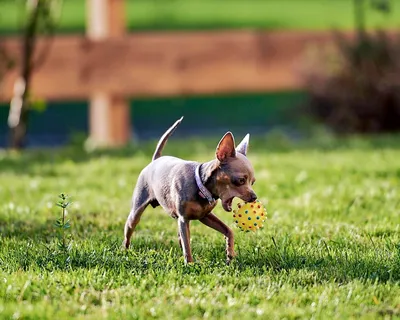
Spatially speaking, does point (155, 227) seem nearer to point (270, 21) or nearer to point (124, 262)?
point (124, 262)

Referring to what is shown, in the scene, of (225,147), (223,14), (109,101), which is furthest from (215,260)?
(223,14)

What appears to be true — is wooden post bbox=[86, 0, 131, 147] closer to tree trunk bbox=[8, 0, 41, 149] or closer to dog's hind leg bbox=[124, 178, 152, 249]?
tree trunk bbox=[8, 0, 41, 149]

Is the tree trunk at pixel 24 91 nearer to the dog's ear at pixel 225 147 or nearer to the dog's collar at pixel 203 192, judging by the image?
the dog's collar at pixel 203 192

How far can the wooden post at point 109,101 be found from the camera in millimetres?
11273

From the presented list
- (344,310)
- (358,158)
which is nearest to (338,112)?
(358,158)

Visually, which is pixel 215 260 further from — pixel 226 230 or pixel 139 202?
pixel 139 202

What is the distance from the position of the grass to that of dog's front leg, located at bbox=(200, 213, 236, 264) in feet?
0.24

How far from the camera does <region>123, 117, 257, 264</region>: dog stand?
436cm

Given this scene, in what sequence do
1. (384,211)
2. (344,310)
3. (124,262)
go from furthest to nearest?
(384,211), (124,262), (344,310)

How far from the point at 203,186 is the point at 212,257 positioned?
51 cm

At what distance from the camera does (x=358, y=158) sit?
351 inches


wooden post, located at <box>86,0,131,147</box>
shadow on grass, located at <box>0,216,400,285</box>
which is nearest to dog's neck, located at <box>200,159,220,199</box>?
shadow on grass, located at <box>0,216,400,285</box>

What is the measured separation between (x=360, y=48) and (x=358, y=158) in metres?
2.94

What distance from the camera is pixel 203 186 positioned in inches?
174
